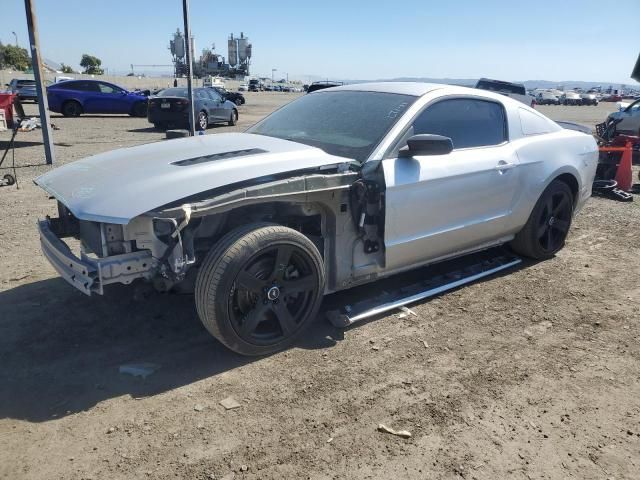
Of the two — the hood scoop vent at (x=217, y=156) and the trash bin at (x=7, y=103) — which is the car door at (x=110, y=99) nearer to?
the trash bin at (x=7, y=103)

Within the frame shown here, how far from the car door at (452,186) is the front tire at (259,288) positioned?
2.30 feet

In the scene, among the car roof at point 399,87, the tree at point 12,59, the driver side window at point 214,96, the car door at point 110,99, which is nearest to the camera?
the car roof at point 399,87

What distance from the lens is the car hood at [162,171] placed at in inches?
112

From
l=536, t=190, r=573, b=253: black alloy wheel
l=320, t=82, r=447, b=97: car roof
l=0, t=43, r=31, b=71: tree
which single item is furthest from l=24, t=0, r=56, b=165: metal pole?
l=0, t=43, r=31, b=71: tree

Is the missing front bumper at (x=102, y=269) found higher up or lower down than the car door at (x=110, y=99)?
lower down

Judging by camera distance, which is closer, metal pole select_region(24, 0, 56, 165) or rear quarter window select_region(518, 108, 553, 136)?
rear quarter window select_region(518, 108, 553, 136)

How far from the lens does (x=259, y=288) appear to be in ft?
10.5

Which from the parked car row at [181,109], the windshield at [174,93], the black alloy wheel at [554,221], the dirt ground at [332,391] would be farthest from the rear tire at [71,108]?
the black alloy wheel at [554,221]

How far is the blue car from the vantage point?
1984cm

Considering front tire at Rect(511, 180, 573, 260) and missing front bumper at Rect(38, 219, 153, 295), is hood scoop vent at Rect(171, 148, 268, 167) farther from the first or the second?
front tire at Rect(511, 180, 573, 260)

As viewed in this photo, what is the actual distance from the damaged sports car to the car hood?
0.5 inches

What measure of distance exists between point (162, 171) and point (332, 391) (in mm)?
1655

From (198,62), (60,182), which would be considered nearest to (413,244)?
(60,182)

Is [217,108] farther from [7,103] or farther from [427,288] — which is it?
[427,288]
